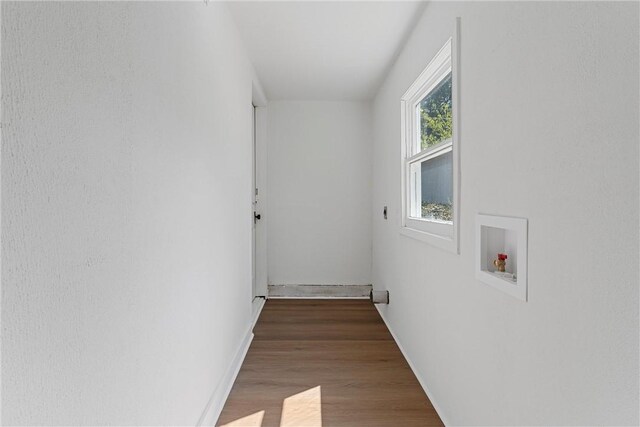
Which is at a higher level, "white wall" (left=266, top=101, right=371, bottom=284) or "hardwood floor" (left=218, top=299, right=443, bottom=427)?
"white wall" (left=266, top=101, right=371, bottom=284)

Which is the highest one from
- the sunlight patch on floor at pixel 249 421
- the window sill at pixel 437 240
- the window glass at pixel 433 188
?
the window glass at pixel 433 188

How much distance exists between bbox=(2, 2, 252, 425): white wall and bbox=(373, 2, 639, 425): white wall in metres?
1.16

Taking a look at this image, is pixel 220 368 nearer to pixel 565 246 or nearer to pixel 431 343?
pixel 431 343

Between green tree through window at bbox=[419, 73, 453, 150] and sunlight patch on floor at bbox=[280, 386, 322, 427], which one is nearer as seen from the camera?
sunlight patch on floor at bbox=[280, 386, 322, 427]

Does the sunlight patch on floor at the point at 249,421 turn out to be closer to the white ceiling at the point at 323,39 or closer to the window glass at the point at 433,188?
the window glass at the point at 433,188

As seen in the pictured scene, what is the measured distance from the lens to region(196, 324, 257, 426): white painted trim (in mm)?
1772

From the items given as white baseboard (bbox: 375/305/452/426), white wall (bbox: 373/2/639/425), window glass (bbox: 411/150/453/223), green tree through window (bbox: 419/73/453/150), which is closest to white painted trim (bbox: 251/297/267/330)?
white baseboard (bbox: 375/305/452/426)

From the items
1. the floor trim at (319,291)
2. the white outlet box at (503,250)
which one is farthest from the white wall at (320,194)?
the white outlet box at (503,250)

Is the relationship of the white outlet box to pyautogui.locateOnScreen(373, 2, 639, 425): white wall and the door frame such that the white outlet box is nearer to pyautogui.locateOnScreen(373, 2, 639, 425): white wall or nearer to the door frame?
pyautogui.locateOnScreen(373, 2, 639, 425): white wall

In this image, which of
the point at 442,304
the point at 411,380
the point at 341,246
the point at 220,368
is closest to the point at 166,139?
the point at 220,368

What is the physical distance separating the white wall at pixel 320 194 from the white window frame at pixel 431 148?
1.58 metres

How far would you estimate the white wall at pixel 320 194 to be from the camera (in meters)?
4.40

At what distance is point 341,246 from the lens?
444cm

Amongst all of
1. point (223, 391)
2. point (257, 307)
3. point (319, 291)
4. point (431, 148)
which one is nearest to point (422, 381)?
point (223, 391)
